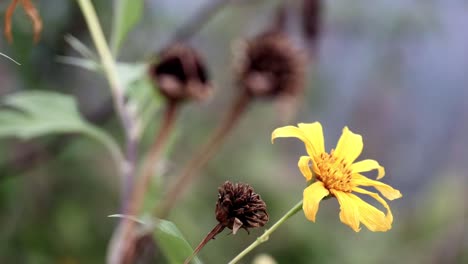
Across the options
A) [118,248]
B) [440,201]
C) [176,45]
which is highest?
[176,45]

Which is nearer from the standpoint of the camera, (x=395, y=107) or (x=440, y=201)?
(x=440, y=201)

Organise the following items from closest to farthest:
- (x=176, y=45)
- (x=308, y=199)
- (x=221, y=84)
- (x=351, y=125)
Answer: (x=308, y=199) < (x=176, y=45) < (x=221, y=84) < (x=351, y=125)

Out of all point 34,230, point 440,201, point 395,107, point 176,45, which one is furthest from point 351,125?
point 176,45

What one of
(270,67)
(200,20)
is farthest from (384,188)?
(200,20)

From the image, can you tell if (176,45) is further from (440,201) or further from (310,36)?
(440,201)

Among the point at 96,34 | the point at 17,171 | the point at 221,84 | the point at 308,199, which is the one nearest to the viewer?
the point at 308,199

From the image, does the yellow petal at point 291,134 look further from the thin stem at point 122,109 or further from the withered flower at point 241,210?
the thin stem at point 122,109

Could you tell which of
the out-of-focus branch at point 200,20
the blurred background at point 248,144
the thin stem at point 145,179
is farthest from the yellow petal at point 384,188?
the out-of-focus branch at point 200,20

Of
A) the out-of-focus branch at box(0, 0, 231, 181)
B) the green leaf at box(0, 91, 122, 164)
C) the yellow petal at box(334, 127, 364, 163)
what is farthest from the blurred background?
the yellow petal at box(334, 127, 364, 163)
